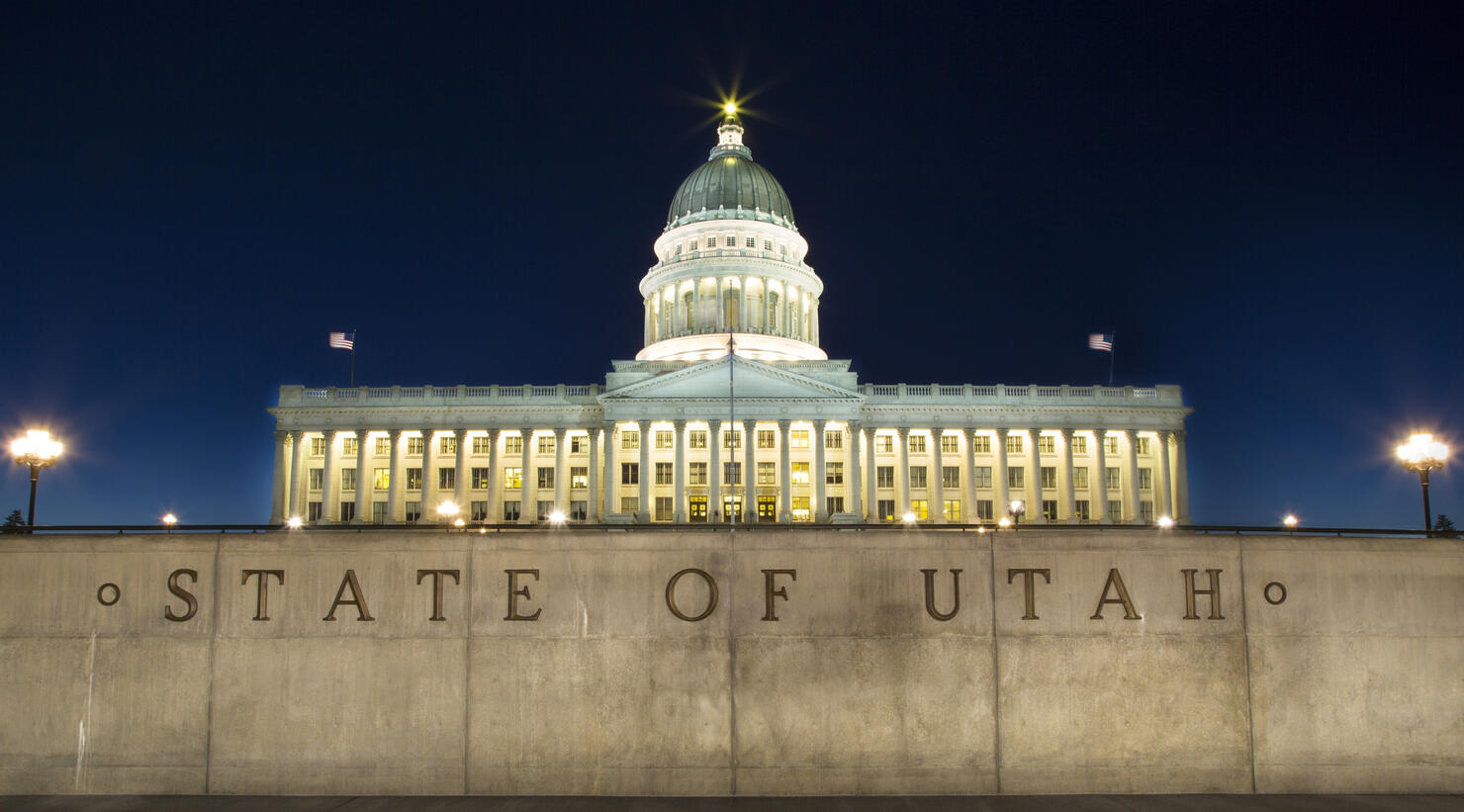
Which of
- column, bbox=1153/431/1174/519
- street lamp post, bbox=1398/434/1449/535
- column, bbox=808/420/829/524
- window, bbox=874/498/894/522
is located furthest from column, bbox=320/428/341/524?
street lamp post, bbox=1398/434/1449/535

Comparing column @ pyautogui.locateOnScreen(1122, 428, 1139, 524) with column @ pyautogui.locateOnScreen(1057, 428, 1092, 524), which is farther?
column @ pyautogui.locateOnScreen(1122, 428, 1139, 524)

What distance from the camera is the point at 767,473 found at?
80.6 m

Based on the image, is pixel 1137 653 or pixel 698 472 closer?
pixel 1137 653

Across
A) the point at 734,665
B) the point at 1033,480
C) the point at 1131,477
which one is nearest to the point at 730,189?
the point at 1033,480

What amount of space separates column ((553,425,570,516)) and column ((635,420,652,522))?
6.69 m

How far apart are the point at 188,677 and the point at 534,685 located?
16.7 ft

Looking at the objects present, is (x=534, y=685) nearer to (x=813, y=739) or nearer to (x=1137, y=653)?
(x=813, y=739)

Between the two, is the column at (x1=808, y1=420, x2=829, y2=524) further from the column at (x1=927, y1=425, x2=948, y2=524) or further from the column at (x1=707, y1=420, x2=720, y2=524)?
the column at (x1=927, y1=425, x2=948, y2=524)

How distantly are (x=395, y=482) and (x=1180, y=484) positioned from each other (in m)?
65.1

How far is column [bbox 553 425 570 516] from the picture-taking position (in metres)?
81.4

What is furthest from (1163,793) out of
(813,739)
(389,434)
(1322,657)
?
(389,434)

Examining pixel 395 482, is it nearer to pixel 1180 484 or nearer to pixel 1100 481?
pixel 1100 481

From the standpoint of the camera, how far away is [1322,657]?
14.6m

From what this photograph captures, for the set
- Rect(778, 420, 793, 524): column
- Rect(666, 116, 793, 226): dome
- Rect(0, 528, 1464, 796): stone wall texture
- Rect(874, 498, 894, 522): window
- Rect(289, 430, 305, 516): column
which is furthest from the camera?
Rect(666, 116, 793, 226): dome
